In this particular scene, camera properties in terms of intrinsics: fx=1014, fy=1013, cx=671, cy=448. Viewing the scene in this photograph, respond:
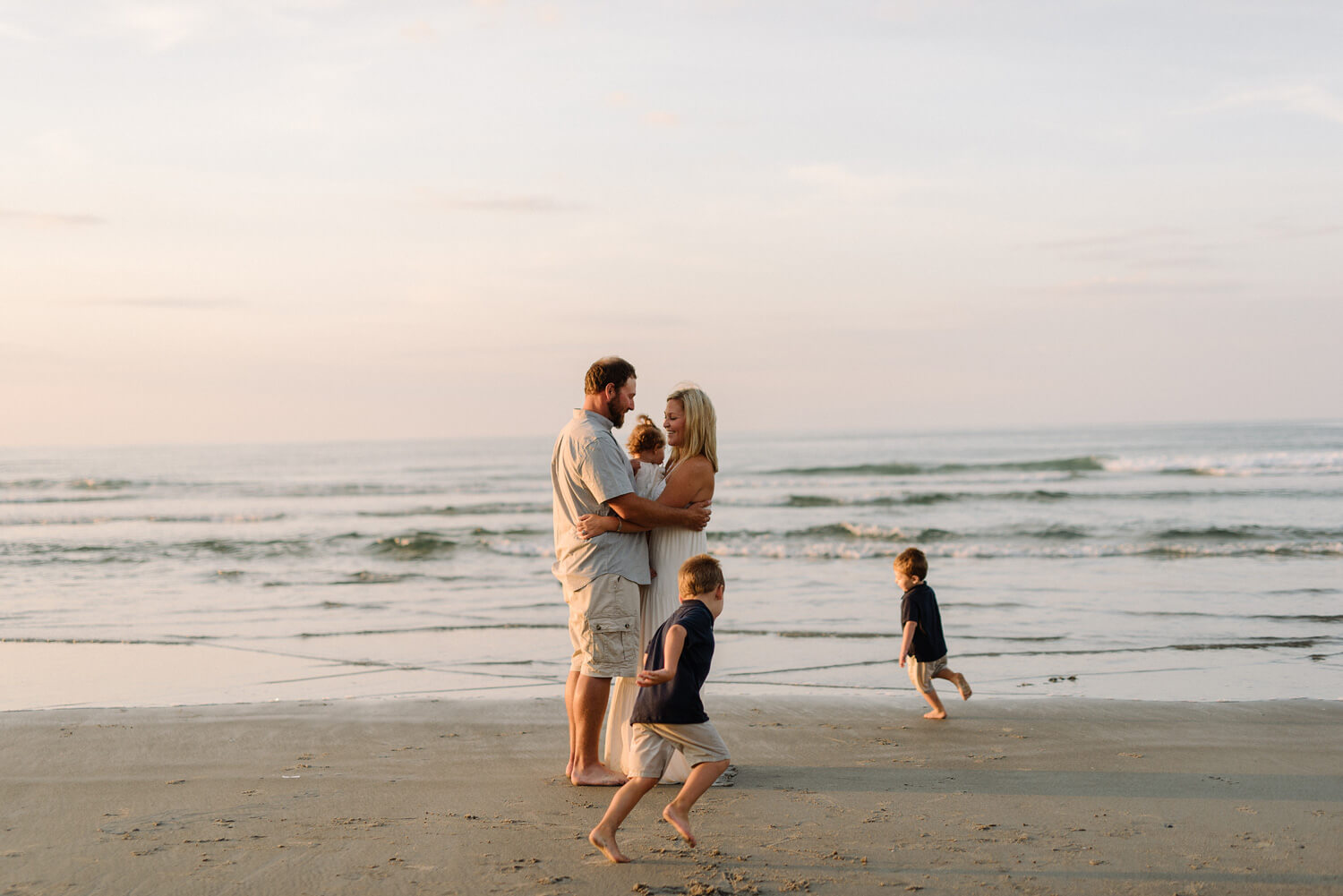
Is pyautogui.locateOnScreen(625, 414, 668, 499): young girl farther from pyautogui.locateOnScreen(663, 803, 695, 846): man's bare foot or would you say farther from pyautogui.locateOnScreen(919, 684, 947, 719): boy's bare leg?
pyautogui.locateOnScreen(919, 684, 947, 719): boy's bare leg

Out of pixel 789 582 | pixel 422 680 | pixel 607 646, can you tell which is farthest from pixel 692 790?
pixel 789 582

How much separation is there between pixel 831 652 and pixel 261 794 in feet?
16.8

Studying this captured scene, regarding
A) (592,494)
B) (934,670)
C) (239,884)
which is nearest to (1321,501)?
(934,670)

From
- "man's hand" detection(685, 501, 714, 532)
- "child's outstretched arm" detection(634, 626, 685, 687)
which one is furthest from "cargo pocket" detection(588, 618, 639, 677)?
"child's outstretched arm" detection(634, 626, 685, 687)

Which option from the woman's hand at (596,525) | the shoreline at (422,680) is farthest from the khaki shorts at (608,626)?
the shoreline at (422,680)

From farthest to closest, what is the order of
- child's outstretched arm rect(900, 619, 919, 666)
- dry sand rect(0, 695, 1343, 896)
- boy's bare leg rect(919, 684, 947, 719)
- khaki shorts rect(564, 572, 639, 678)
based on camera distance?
boy's bare leg rect(919, 684, 947, 719) < child's outstretched arm rect(900, 619, 919, 666) < khaki shorts rect(564, 572, 639, 678) < dry sand rect(0, 695, 1343, 896)

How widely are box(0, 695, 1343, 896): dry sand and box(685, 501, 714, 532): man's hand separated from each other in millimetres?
1233

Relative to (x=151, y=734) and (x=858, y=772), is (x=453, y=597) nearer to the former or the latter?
(x=151, y=734)

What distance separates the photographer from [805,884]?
351cm

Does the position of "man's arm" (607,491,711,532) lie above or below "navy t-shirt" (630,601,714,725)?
above

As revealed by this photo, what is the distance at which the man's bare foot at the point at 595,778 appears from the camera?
15.6 ft

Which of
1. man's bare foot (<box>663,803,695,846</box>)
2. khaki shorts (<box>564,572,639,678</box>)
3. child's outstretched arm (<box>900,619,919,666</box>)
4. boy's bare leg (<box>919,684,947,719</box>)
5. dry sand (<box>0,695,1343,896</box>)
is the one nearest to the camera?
dry sand (<box>0,695,1343,896</box>)

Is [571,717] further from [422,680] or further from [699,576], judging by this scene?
[422,680]

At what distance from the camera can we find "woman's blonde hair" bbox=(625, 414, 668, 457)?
5.05 metres
